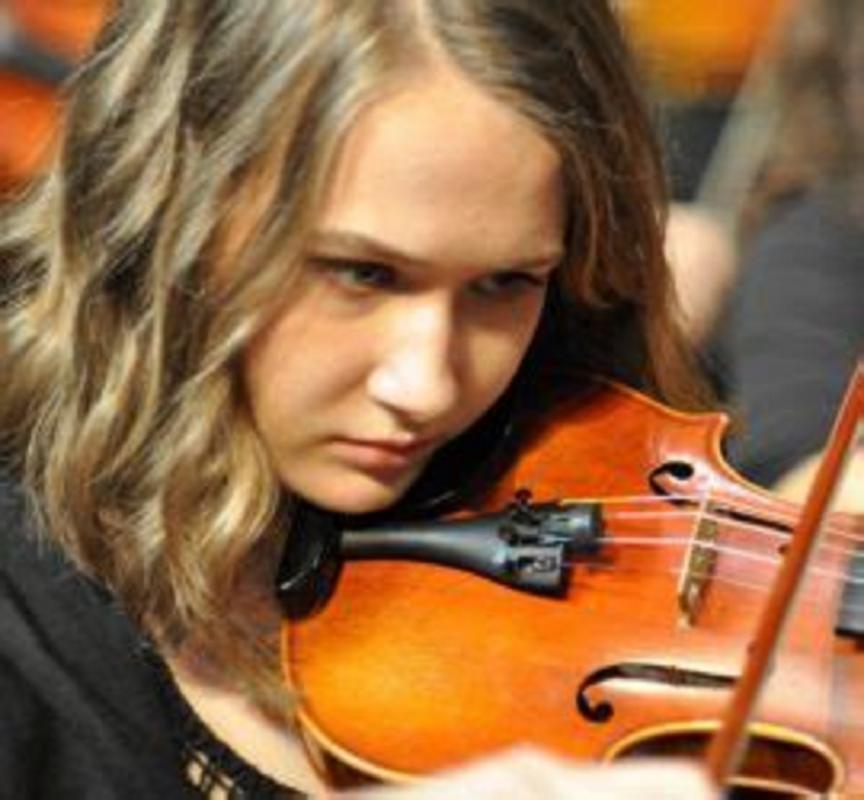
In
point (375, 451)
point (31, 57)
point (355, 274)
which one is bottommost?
point (31, 57)

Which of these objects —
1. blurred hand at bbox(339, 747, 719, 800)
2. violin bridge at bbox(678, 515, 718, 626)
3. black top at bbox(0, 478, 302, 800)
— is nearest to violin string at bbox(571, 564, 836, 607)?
violin bridge at bbox(678, 515, 718, 626)

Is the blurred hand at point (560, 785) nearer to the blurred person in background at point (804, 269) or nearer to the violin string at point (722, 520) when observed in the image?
the violin string at point (722, 520)

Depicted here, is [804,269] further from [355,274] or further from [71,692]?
[71,692]

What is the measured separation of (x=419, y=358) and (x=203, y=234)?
0.13 meters

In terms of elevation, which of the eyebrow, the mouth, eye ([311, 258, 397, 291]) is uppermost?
the eyebrow

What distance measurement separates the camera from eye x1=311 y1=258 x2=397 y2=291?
896 mm

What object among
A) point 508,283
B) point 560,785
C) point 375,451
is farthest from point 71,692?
point 560,785

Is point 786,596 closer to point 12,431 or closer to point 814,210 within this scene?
point 12,431

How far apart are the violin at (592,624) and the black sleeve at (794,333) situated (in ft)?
0.75

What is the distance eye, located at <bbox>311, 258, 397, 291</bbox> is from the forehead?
0.09 feet

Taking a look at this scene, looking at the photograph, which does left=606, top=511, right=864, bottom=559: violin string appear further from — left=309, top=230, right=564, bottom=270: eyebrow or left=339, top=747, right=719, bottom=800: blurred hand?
left=339, top=747, right=719, bottom=800: blurred hand

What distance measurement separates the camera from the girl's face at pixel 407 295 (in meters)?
0.87

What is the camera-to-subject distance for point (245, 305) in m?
0.90

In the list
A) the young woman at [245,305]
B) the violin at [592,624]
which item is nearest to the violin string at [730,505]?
the violin at [592,624]
